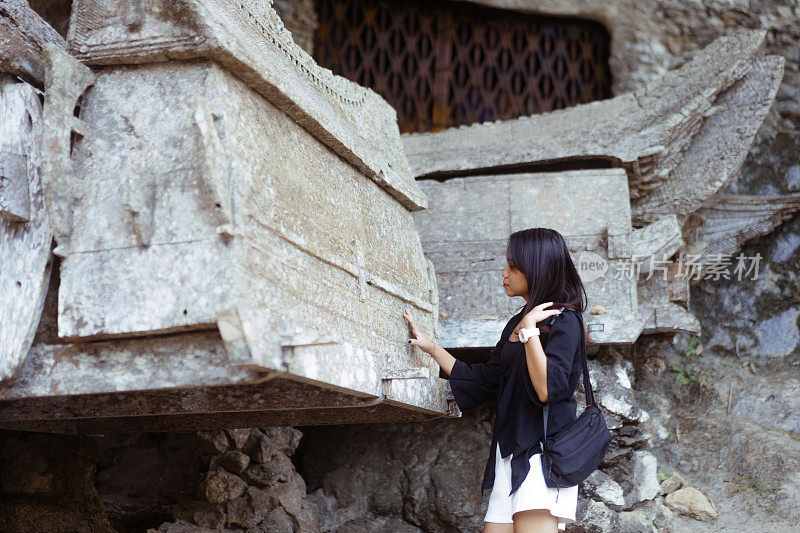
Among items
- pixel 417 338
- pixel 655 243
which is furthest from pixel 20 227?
pixel 655 243

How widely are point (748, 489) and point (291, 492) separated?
2569mm

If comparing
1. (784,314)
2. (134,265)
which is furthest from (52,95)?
(784,314)

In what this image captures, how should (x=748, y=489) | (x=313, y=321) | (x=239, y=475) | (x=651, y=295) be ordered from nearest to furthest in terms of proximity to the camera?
(x=313, y=321) → (x=239, y=475) → (x=748, y=489) → (x=651, y=295)

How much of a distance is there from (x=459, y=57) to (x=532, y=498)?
4.69 meters

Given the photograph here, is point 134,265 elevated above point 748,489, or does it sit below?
above

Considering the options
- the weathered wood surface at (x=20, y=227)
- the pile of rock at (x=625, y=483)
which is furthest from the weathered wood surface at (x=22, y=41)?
the pile of rock at (x=625, y=483)

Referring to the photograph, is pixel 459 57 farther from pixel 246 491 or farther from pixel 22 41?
pixel 22 41

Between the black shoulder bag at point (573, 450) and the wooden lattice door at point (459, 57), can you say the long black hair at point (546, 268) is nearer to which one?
the black shoulder bag at point (573, 450)

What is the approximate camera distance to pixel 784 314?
17.7 ft

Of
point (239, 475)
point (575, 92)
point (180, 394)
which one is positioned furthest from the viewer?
point (575, 92)

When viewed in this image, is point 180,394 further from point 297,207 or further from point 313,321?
point 297,207

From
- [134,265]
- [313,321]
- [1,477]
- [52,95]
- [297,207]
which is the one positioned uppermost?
[52,95]

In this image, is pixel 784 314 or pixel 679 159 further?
pixel 784 314

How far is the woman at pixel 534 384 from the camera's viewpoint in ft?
8.47
